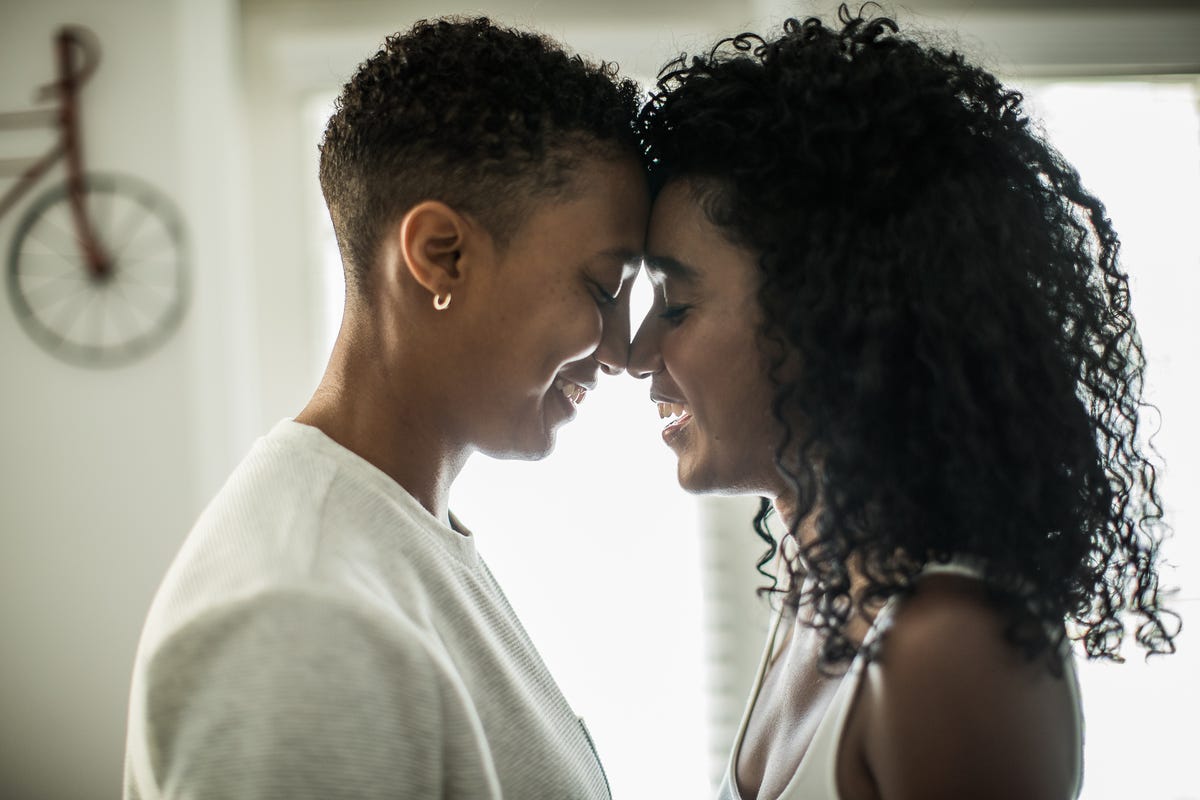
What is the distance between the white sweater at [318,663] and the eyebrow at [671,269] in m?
0.42

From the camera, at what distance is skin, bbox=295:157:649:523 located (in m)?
0.91

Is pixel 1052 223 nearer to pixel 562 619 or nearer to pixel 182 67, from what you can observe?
pixel 562 619

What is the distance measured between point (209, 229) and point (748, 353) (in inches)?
59.9

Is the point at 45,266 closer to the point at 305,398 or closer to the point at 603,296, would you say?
the point at 305,398

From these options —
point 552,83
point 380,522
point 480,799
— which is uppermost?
point 552,83

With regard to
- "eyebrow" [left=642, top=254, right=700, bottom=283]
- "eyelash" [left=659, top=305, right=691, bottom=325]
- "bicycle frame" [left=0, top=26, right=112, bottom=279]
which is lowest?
"eyelash" [left=659, top=305, right=691, bottom=325]

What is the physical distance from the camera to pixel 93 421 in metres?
2.11

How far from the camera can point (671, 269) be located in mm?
1060

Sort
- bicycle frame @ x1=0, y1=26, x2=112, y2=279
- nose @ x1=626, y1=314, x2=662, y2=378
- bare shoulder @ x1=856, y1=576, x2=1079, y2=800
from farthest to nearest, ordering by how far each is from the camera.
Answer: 1. bicycle frame @ x1=0, y1=26, x2=112, y2=279
2. nose @ x1=626, y1=314, x2=662, y2=378
3. bare shoulder @ x1=856, y1=576, x2=1079, y2=800

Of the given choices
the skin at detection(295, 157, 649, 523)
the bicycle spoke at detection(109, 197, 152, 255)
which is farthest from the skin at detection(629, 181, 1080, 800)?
the bicycle spoke at detection(109, 197, 152, 255)

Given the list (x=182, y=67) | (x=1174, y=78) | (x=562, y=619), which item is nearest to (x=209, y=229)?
(x=182, y=67)

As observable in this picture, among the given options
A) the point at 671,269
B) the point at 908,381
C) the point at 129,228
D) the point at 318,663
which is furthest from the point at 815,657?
the point at 129,228

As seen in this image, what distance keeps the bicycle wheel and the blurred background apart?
0.12ft

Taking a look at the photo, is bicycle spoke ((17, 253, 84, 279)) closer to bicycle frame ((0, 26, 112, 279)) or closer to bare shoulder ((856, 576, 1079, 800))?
bicycle frame ((0, 26, 112, 279))
